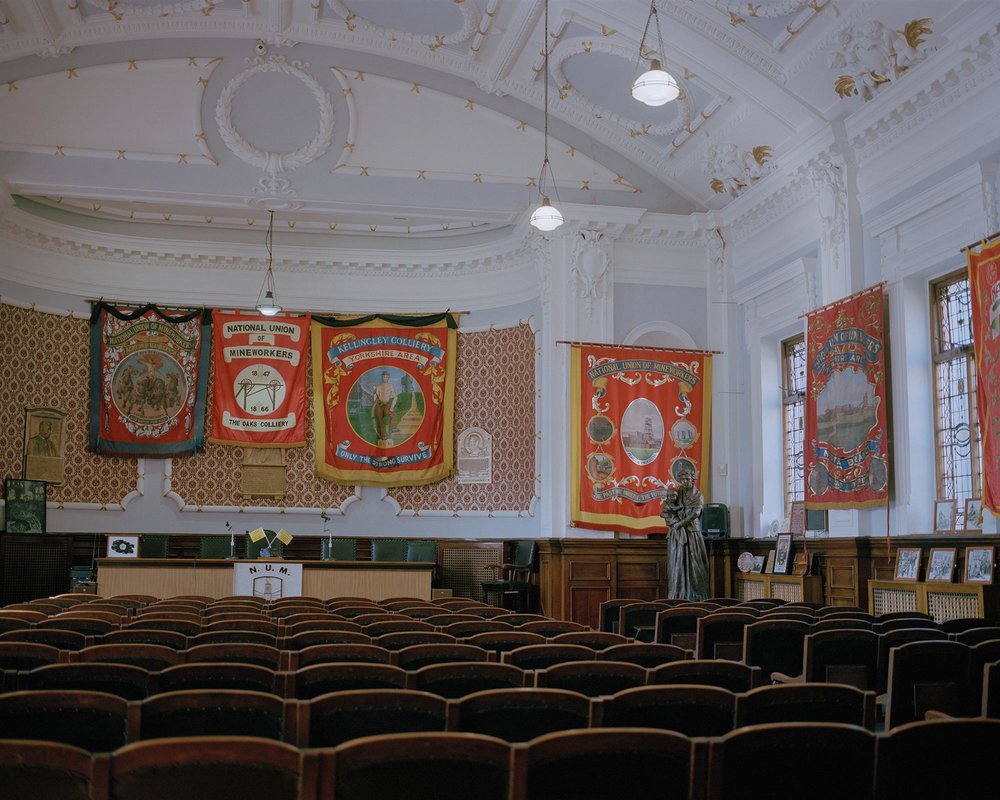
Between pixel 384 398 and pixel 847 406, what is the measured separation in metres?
7.62

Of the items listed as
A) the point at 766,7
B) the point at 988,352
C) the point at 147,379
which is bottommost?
the point at 988,352

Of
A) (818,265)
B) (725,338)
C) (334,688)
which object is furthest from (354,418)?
(334,688)

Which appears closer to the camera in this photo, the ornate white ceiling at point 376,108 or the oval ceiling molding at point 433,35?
the ornate white ceiling at point 376,108

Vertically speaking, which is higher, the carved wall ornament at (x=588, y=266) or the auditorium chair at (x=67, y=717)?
the carved wall ornament at (x=588, y=266)

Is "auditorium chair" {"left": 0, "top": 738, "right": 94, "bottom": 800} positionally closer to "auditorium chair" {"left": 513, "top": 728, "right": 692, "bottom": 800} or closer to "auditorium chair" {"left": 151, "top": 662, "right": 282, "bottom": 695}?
"auditorium chair" {"left": 513, "top": 728, "right": 692, "bottom": 800}

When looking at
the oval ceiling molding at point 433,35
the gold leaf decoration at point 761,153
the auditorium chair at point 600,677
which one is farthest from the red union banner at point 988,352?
the oval ceiling molding at point 433,35

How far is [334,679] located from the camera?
418 centimetres

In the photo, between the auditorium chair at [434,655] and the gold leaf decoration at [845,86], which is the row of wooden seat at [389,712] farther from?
the gold leaf decoration at [845,86]

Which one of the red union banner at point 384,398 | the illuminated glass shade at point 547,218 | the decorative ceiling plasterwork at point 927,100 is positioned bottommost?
the red union banner at point 384,398

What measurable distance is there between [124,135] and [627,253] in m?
7.12

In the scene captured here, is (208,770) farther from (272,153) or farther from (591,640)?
(272,153)

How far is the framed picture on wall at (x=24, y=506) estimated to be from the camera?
14.2m

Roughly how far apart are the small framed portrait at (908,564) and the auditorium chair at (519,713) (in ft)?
24.2

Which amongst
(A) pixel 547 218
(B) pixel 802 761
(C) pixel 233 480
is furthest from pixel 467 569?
(B) pixel 802 761
